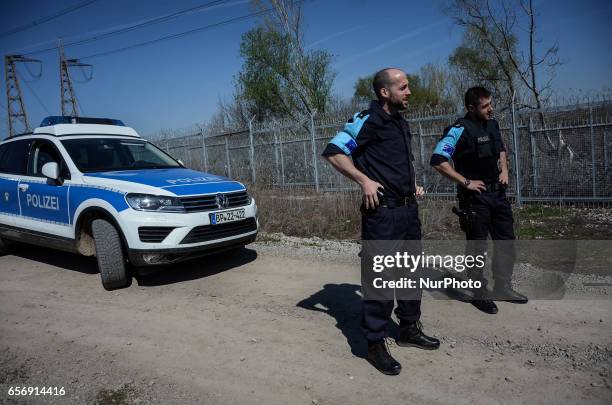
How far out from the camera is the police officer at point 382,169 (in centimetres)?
274

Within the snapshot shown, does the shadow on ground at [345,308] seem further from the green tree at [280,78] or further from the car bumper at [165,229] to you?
the green tree at [280,78]

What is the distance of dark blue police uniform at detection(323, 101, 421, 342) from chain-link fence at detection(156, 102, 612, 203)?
680 cm

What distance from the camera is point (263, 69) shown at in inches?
823

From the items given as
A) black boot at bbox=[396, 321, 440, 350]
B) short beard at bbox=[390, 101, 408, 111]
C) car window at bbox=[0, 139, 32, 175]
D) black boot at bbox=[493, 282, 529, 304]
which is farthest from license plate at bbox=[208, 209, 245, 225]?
car window at bbox=[0, 139, 32, 175]

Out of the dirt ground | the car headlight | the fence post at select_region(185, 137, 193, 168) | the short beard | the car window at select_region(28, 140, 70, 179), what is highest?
the fence post at select_region(185, 137, 193, 168)

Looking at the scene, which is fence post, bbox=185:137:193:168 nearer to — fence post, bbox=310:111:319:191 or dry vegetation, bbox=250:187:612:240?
fence post, bbox=310:111:319:191

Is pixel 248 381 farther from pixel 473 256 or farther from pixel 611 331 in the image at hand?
pixel 611 331

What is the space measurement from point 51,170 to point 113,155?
768 mm

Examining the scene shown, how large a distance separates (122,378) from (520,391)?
8.12ft

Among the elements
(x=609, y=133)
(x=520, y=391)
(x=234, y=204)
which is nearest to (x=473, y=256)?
(x=520, y=391)

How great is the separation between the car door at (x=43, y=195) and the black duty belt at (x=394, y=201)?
4.06 meters

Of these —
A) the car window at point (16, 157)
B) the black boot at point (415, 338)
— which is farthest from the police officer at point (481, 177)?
the car window at point (16, 157)

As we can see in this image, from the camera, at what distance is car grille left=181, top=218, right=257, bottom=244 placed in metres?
4.66

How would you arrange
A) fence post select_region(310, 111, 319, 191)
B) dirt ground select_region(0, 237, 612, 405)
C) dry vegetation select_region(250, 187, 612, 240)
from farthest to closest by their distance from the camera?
1. fence post select_region(310, 111, 319, 191)
2. dry vegetation select_region(250, 187, 612, 240)
3. dirt ground select_region(0, 237, 612, 405)
